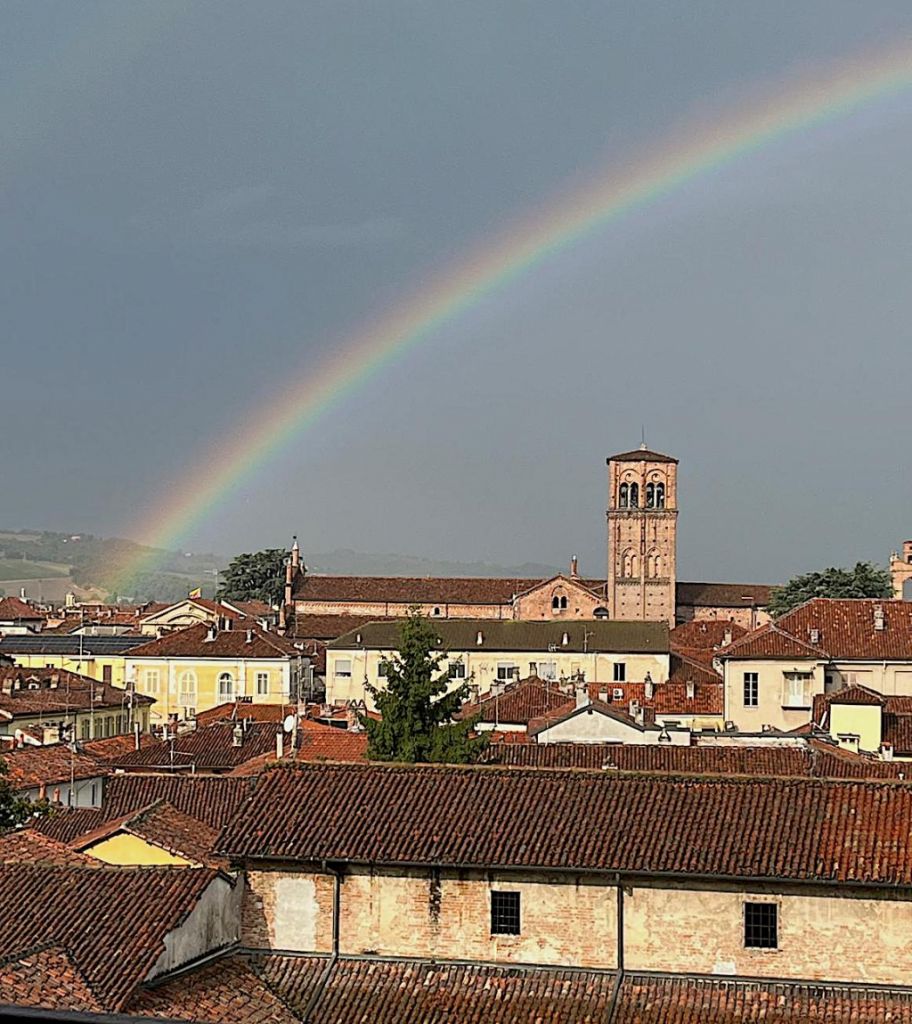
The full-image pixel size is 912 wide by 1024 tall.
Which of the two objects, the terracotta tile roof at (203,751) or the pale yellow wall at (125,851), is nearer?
the pale yellow wall at (125,851)

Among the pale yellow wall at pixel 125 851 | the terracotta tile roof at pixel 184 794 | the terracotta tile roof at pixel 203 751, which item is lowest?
the terracotta tile roof at pixel 203 751

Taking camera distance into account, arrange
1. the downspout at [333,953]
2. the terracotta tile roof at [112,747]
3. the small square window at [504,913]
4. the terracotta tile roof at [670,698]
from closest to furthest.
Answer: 1. the downspout at [333,953]
2. the small square window at [504,913]
3. the terracotta tile roof at [112,747]
4. the terracotta tile roof at [670,698]

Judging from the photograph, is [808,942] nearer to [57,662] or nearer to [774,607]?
[57,662]

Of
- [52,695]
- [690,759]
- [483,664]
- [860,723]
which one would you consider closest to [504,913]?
[690,759]

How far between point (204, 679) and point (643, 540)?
175ft

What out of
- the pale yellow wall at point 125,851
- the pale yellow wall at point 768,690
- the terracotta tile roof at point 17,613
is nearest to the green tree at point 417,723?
the pale yellow wall at point 125,851

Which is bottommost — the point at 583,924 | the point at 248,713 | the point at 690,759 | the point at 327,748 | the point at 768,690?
the point at 248,713

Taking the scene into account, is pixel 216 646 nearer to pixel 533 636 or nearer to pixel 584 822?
pixel 533 636

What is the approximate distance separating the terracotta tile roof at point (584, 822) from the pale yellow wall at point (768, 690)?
119 feet

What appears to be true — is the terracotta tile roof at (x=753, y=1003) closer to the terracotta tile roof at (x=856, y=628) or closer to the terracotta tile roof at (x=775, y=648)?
the terracotta tile roof at (x=775, y=648)

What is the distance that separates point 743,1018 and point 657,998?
115cm

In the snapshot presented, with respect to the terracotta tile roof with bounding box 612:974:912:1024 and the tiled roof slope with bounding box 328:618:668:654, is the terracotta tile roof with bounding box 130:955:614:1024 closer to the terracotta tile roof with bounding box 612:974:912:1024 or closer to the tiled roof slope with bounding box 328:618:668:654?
the terracotta tile roof with bounding box 612:974:912:1024

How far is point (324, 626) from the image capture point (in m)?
111

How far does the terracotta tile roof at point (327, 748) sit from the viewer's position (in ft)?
135
